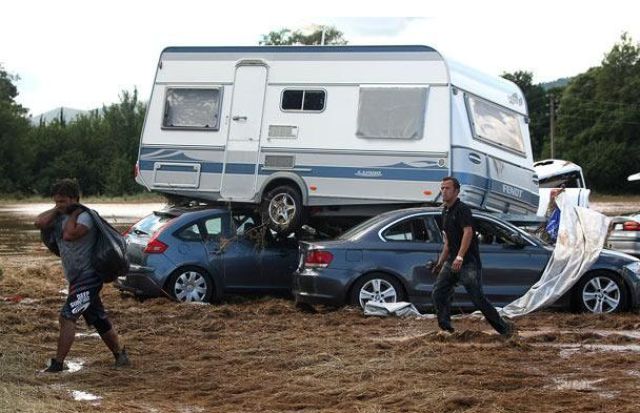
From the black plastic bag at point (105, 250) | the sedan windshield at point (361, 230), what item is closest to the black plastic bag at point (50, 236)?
the black plastic bag at point (105, 250)

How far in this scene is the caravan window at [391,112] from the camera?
1481 cm

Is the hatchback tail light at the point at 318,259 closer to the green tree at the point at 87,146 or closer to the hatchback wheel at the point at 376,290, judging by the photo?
the hatchback wheel at the point at 376,290

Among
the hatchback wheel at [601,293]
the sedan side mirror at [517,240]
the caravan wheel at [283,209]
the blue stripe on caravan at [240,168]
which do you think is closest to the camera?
the hatchback wheel at [601,293]

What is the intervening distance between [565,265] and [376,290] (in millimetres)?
2382

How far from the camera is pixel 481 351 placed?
30.7 feet

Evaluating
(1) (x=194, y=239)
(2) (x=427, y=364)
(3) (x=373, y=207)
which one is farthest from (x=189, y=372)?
(3) (x=373, y=207)

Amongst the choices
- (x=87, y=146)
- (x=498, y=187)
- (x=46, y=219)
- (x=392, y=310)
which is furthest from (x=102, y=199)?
(x=46, y=219)

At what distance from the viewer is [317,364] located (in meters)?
8.75

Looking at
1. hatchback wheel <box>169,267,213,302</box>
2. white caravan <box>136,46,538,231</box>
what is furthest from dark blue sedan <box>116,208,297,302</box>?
white caravan <box>136,46,538,231</box>

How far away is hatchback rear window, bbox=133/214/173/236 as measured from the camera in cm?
1402

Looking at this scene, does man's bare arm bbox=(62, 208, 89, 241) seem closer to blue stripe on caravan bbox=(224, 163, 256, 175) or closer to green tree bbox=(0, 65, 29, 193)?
blue stripe on caravan bbox=(224, 163, 256, 175)

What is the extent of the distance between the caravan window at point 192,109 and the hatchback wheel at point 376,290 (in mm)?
4749

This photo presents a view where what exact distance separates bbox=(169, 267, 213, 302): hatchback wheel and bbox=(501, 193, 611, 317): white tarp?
13.3ft

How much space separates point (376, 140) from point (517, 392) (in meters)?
7.92
